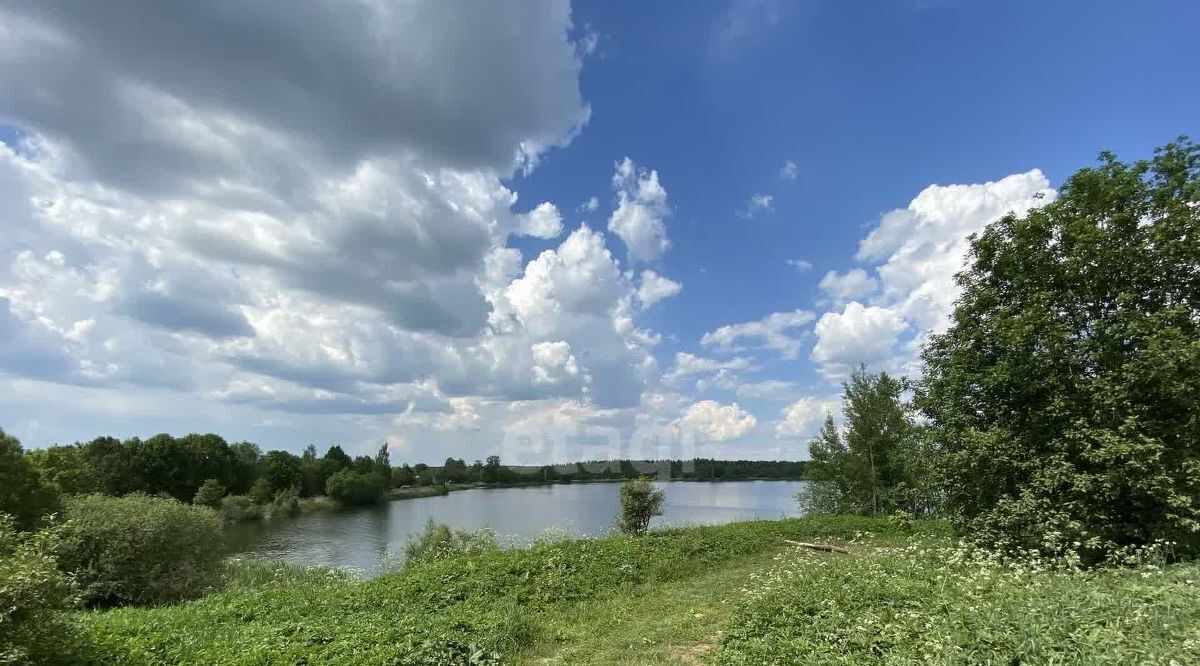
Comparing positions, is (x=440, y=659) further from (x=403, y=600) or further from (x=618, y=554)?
(x=618, y=554)

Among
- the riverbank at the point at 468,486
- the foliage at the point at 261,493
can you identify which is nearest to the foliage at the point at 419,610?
the foliage at the point at 261,493

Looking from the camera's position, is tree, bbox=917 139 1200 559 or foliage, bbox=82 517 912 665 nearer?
foliage, bbox=82 517 912 665

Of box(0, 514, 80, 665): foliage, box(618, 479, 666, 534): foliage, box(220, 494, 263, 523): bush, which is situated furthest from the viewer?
box(220, 494, 263, 523): bush

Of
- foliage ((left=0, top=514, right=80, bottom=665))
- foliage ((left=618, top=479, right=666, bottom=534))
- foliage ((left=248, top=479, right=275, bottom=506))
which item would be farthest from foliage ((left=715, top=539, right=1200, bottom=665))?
foliage ((left=248, top=479, right=275, bottom=506))

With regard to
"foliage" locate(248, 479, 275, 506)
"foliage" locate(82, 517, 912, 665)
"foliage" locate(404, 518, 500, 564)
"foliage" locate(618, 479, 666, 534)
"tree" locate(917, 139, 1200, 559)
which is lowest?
"foliage" locate(248, 479, 275, 506)

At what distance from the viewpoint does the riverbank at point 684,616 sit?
3877mm

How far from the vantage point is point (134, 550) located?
12.1 metres

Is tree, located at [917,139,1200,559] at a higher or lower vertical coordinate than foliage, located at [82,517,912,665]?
higher

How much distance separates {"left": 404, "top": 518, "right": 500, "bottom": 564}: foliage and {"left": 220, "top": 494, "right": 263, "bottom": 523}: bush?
106 ft

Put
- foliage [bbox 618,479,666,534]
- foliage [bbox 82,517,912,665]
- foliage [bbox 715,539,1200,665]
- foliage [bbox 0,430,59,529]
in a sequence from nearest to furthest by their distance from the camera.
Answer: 1. foliage [bbox 715,539,1200,665]
2. foliage [bbox 82,517,912,665]
3. foliage [bbox 618,479,666,534]
4. foliage [bbox 0,430,59,529]

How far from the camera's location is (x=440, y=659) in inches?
226

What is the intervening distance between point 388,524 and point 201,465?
26899mm

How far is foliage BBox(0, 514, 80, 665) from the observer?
14.8 feet

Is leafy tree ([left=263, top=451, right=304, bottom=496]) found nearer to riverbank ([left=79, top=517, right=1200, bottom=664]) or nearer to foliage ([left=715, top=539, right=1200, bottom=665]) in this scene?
riverbank ([left=79, top=517, right=1200, bottom=664])
